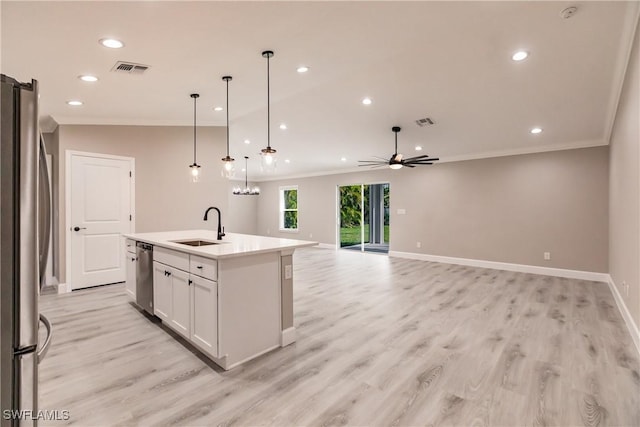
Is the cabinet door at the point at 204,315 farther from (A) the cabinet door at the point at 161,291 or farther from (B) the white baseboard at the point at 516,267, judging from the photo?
(B) the white baseboard at the point at 516,267

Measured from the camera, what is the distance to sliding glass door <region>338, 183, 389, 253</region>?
31.0 ft

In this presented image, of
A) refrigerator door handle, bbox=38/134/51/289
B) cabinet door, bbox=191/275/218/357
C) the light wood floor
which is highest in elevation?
refrigerator door handle, bbox=38/134/51/289

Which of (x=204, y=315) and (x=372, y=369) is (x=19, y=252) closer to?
(x=204, y=315)

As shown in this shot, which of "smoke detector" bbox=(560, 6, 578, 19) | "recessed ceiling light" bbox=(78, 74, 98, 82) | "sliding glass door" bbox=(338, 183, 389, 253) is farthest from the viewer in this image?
"sliding glass door" bbox=(338, 183, 389, 253)

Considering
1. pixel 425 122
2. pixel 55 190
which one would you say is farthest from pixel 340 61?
pixel 55 190

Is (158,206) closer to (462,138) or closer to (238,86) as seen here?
(238,86)

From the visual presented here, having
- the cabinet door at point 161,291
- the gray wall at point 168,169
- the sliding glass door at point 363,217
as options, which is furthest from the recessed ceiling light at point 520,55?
the sliding glass door at point 363,217

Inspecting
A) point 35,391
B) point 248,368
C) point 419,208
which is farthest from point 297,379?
point 419,208

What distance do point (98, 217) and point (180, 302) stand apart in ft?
10.1

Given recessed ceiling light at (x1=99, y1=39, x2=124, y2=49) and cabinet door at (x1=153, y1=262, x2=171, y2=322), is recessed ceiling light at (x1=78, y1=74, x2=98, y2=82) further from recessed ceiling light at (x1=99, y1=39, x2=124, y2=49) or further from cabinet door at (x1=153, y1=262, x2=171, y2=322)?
cabinet door at (x1=153, y1=262, x2=171, y2=322)

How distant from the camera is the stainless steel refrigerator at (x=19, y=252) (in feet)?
3.28

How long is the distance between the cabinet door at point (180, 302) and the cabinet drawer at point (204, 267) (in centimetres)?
16

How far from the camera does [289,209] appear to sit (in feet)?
37.2

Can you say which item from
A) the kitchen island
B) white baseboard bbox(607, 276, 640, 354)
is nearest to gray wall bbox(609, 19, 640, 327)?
white baseboard bbox(607, 276, 640, 354)
